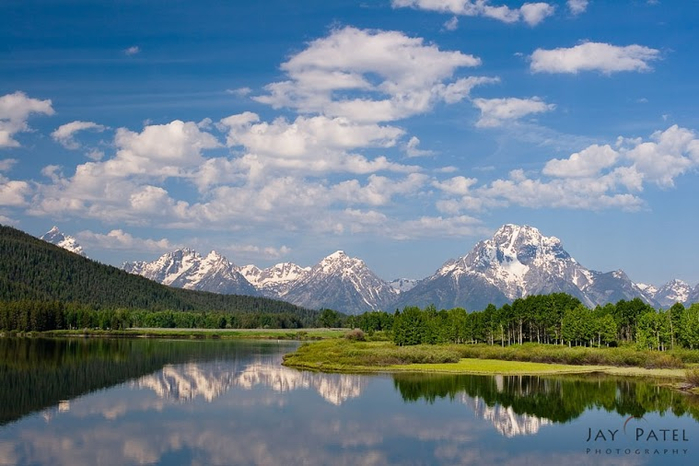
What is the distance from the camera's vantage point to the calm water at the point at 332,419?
54531 mm

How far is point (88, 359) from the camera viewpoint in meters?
133

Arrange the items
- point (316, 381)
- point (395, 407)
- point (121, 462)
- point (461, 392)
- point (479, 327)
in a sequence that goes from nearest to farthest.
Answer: point (121, 462) < point (395, 407) < point (461, 392) < point (316, 381) < point (479, 327)

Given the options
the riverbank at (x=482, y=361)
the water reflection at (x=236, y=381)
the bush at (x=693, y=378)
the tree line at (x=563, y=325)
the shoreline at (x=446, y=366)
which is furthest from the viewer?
the tree line at (x=563, y=325)

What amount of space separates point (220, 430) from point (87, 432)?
1166 cm

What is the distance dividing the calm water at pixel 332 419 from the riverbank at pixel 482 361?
9.84 metres

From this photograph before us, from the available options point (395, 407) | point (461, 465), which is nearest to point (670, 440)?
point (461, 465)

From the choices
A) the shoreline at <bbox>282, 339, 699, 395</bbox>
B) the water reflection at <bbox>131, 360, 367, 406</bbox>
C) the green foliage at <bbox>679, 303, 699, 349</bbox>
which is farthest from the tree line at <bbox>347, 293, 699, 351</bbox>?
the water reflection at <bbox>131, 360, 367, 406</bbox>

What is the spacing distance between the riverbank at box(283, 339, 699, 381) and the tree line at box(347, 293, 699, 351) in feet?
53.0

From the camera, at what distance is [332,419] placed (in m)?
70.2

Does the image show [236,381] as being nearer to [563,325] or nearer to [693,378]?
[693,378]

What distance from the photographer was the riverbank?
116 meters

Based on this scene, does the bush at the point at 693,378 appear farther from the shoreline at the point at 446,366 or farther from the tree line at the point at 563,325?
the tree line at the point at 563,325

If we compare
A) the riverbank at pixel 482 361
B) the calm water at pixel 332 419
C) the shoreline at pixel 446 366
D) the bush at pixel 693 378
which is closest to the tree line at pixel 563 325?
the riverbank at pixel 482 361

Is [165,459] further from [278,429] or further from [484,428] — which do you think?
[484,428]
